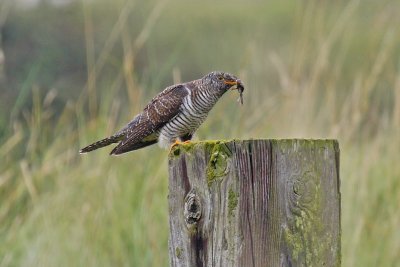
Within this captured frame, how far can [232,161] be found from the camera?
2.80 m

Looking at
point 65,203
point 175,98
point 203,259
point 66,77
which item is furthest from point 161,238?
point 66,77

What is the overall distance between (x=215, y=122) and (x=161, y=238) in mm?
969

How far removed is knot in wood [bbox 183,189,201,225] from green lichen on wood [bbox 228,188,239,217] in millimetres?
105

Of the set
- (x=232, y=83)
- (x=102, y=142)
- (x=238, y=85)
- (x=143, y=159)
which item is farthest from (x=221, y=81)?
(x=143, y=159)

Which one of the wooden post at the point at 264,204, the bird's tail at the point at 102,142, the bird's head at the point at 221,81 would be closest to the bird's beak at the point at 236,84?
the bird's head at the point at 221,81

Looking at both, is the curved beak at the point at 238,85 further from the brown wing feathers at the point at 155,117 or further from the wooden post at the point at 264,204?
the wooden post at the point at 264,204

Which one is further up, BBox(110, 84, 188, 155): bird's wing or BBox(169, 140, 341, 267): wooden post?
BBox(110, 84, 188, 155): bird's wing

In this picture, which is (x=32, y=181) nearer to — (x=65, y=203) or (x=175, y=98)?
(x=65, y=203)

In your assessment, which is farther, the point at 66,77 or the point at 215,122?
the point at 66,77

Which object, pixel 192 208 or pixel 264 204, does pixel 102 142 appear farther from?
pixel 264 204

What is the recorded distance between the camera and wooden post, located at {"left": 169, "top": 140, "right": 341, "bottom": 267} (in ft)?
9.14

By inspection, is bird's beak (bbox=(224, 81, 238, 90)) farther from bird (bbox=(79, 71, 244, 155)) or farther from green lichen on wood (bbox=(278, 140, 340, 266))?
green lichen on wood (bbox=(278, 140, 340, 266))

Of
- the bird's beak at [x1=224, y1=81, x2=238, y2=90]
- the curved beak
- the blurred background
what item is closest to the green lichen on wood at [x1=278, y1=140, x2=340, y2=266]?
the curved beak

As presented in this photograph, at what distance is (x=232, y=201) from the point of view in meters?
2.79
